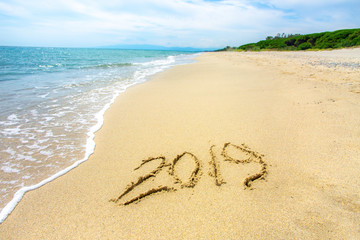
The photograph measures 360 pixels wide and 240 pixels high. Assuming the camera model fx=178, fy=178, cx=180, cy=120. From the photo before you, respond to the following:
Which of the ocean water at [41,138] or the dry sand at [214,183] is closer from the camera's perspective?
the dry sand at [214,183]

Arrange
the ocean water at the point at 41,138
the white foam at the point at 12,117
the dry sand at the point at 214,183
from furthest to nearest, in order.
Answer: the white foam at the point at 12,117
the ocean water at the point at 41,138
the dry sand at the point at 214,183

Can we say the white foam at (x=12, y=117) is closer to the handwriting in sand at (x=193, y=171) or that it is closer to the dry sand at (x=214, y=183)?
the dry sand at (x=214, y=183)

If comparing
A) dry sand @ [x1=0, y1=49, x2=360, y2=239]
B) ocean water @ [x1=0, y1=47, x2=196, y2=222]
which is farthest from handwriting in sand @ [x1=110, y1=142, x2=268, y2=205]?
ocean water @ [x1=0, y1=47, x2=196, y2=222]

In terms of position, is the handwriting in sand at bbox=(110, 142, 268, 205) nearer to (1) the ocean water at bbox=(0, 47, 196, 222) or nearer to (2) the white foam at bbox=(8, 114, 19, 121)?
(1) the ocean water at bbox=(0, 47, 196, 222)

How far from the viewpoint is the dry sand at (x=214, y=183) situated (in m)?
1.67

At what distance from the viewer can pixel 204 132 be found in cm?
341

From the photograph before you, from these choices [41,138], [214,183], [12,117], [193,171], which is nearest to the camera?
[214,183]

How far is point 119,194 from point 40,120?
3.57 m

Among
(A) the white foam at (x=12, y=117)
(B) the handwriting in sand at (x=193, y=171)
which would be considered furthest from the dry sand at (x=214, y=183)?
(A) the white foam at (x=12, y=117)

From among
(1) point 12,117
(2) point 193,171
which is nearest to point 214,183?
(2) point 193,171

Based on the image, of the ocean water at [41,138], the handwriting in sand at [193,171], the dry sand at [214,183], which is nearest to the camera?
the dry sand at [214,183]

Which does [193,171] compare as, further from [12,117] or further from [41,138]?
[12,117]

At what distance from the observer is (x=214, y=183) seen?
217 centimetres

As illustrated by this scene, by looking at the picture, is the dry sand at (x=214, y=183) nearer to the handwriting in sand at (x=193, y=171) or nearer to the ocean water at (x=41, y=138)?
the handwriting in sand at (x=193, y=171)
